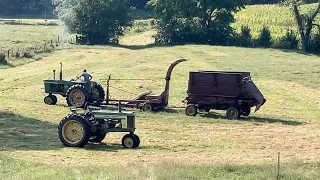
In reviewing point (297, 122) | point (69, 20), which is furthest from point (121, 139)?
point (69, 20)

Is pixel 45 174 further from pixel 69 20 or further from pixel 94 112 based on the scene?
pixel 69 20

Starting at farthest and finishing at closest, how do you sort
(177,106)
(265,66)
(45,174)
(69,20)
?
(69,20), (265,66), (177,106), (45,174)

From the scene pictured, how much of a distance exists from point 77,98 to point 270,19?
5871 centimetres

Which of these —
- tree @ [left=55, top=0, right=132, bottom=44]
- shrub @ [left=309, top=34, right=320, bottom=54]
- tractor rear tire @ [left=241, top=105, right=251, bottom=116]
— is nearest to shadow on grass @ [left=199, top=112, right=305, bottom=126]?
tractor rear tire @ [left=241, top=105, right=251, bottom=116]

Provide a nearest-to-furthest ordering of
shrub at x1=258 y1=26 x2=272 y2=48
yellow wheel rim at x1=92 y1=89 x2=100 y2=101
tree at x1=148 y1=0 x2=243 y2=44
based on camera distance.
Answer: yellow wheel rim at x1=92 y1=89 x2=100 y2=101
shrub at x1=258 y1=26 x2=272 y2=48
tree at x1=148 y1=0 x2=243 y2=44

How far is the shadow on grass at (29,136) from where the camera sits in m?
21.6

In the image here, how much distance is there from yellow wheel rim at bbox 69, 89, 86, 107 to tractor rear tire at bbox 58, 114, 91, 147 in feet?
33.1

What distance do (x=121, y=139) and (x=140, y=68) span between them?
2588 centimetres

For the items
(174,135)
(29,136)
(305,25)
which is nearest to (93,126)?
(29,136)

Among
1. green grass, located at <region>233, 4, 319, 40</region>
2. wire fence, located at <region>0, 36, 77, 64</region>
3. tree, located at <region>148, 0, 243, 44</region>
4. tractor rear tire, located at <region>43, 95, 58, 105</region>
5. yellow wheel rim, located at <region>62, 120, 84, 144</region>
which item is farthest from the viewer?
green grass, located at <region>233, 4, 319, 40</region>

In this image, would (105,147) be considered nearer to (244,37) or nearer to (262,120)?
(262,120)

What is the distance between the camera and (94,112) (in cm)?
2205

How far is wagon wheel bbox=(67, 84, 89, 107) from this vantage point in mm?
31922

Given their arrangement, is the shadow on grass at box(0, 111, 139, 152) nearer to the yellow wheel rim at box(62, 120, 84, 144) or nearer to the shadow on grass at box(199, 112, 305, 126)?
the yellow wheel rim at box(62, 120, 84, 144)
